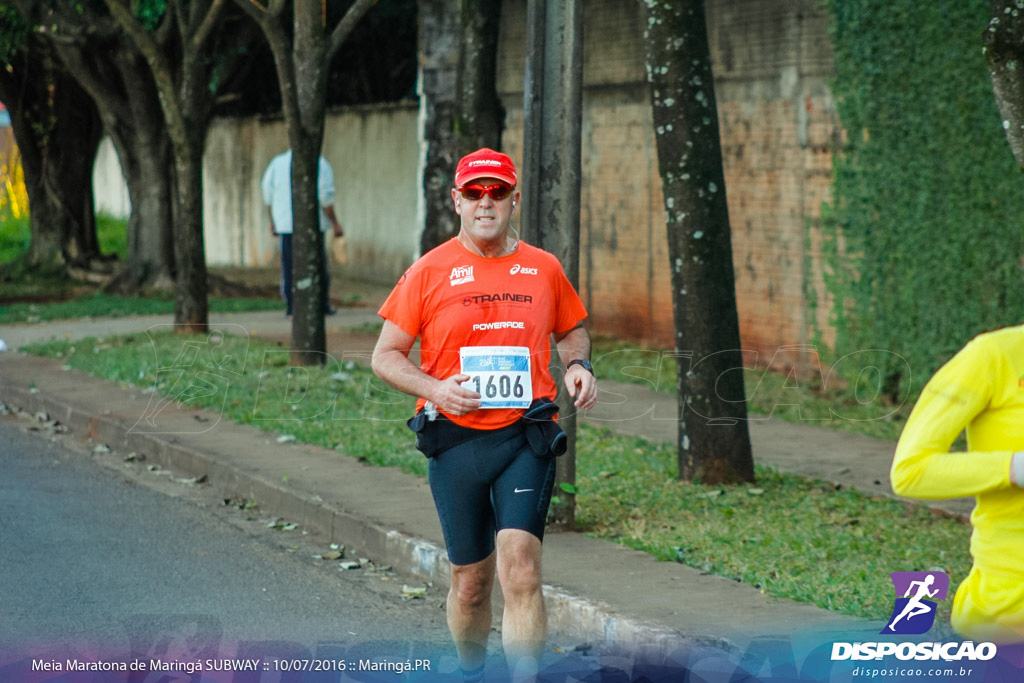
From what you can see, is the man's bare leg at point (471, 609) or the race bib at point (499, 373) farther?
the man's bare leg at point (471, 609)

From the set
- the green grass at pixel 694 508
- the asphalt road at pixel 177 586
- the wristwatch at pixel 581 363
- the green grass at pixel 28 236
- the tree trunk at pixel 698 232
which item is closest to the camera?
the wristwatch at pixel 581 363

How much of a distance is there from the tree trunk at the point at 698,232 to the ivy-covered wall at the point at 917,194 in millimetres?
2726

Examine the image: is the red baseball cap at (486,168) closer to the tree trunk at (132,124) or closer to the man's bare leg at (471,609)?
the man's bare leg at (471,609)

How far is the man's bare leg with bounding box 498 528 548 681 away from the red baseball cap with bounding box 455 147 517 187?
1.18 m

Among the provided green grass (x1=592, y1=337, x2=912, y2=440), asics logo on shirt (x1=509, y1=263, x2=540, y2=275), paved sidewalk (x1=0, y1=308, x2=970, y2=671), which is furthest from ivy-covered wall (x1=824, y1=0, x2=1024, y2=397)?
asics logo on shirt (x1=509, y1=263, x2=540, y2=275)

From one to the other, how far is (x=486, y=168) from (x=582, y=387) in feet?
2.62

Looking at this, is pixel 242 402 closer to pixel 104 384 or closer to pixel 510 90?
pixel 104 384

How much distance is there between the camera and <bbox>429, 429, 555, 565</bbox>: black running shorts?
4543 millimetres

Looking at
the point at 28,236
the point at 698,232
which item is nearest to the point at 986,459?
the point at 698,232

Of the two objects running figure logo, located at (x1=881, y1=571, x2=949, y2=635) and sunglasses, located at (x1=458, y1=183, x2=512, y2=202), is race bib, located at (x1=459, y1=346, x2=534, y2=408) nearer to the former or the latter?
sunglasses, located at (x1=458, y1=183, x2=512, y2=202)

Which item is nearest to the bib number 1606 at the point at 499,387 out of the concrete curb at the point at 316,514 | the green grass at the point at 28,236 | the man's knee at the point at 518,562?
the man's knee at the point at 518,562

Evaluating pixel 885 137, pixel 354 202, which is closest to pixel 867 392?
pixel 885 137

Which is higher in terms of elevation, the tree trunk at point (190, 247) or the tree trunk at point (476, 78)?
the tree trunk at point (476, 78)

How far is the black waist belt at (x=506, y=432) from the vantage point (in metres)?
4.59
